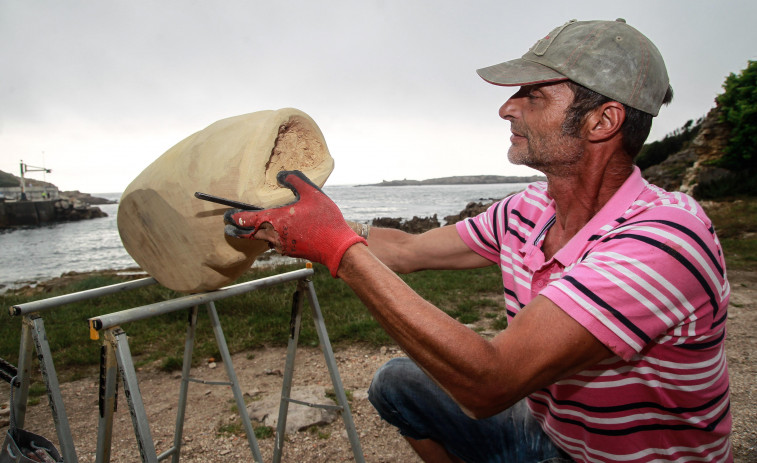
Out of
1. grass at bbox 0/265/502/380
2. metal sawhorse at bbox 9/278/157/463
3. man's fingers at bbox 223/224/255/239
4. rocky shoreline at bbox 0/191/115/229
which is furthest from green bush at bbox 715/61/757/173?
rocky shoreline at bbox 0/191/115/229

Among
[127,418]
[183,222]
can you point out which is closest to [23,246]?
[127,418]

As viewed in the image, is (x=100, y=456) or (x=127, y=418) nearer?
(x=100, y=456)

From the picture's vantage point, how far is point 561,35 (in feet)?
5.28

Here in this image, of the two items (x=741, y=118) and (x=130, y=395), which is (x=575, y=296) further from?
(x=741, y=118)

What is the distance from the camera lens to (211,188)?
1.74m

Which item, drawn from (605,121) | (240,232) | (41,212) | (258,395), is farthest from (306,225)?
(41,212)

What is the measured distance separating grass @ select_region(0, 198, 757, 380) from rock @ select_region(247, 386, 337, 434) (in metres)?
1.03

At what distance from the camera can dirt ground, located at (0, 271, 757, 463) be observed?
274 centimetres

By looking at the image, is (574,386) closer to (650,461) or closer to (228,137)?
(650,461)

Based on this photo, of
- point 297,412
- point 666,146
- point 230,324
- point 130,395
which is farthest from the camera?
point 666,146

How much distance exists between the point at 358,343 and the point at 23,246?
2953cm

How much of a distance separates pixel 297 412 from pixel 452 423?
1627mm

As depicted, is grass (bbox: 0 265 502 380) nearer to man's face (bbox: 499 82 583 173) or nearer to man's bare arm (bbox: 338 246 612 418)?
man's face (bbox: 499 82 583 173)

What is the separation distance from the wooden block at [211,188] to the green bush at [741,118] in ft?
59.4
